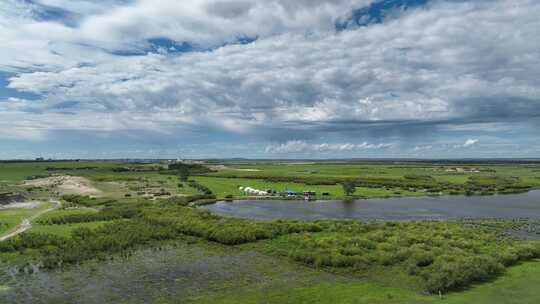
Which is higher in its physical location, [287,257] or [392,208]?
[392,208]

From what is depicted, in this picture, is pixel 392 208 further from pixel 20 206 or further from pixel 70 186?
pixel 70 186

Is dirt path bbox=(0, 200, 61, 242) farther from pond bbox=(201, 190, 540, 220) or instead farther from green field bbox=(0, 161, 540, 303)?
pond bbox=(201, 190, 540, 220)

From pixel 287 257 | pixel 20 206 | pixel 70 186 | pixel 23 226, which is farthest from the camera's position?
pixel 70 186

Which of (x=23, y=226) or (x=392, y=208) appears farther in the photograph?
(x=392, y=208)

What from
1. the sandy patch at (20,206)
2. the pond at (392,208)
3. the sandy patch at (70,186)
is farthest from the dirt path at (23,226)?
the sandy patch at (70,186)

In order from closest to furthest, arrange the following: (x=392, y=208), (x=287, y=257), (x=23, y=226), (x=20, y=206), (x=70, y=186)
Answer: (x=287, y=257) < (x=23, y=226) < (x=20, y=206) < (x=392, y=208) < (x=70, y=186)

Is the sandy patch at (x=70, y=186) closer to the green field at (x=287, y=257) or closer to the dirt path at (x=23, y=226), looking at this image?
the dirt path at (x=23, y=226)

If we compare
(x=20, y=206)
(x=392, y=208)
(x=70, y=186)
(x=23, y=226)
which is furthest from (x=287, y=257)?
(x=70, y=186)

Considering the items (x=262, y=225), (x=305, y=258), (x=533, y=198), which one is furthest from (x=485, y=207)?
(x=305, y=258)

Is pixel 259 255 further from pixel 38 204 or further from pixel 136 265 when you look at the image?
pixel 38 204

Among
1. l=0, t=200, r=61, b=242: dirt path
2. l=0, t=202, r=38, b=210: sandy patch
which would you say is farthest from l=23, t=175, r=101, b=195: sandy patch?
l=0, t=200, r=61, b=242: dirt path
